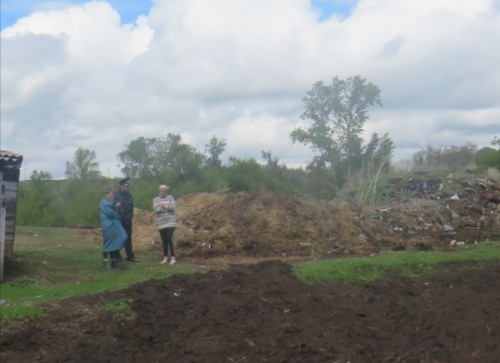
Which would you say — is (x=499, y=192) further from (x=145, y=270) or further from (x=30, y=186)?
(x=30, y=186)

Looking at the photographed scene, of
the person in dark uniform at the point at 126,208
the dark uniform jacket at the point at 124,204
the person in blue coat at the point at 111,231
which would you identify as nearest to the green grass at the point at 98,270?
the person in blue coat at the point at 111,231

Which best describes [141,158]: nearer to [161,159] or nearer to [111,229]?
[161,159]

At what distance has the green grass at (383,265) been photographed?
48.3 ft

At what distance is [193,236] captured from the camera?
1956 cm

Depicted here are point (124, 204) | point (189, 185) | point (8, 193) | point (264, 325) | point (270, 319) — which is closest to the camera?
point (264, 325)

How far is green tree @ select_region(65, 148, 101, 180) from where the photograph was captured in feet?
134

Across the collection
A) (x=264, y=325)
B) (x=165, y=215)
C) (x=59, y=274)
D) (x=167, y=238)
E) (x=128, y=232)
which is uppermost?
(x=165, y=215)

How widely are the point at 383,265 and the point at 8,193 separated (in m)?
7.16

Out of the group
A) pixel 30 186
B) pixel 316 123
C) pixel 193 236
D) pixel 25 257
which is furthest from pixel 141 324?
pixel 316 123

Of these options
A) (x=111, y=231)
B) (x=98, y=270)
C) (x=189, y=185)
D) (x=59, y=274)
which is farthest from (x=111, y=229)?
(x=189, y=185)

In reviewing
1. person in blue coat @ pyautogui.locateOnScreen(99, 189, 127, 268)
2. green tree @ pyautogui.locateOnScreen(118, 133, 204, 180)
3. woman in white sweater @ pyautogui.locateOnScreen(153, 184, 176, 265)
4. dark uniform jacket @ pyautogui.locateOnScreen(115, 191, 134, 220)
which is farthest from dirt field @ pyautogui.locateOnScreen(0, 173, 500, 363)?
green tree @ pyautogui.locateOnScreen(118, 133, 204, 180)

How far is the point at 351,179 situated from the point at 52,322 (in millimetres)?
22129

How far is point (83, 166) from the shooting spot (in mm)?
41188

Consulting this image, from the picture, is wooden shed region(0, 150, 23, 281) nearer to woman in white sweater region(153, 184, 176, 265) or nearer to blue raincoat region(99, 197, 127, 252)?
blue raincoat region(99, 197, 127, 252)
